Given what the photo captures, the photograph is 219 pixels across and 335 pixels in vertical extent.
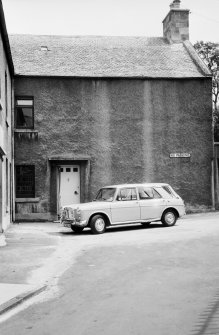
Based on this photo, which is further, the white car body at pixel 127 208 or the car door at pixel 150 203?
the car door at pixel 150 203

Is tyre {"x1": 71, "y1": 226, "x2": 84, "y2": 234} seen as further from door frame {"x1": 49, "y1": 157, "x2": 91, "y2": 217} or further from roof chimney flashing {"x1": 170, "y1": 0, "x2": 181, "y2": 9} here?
roof chimney flashing {"x1": 170, "y1": 0, "x2": 181, "y2": 9}

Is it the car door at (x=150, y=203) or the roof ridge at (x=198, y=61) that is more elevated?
the roof ridge at (x=198, y=61)

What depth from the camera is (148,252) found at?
1114 cm

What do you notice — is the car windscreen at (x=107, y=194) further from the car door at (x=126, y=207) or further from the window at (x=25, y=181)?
the window at (x=25, y=181)

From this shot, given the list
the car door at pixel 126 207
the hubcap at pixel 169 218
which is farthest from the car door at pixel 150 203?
the hubcap at pixel 169 218

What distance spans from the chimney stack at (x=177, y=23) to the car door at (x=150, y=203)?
39.4ft

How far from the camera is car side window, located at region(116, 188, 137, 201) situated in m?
16.3

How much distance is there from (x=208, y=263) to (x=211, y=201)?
13498mm

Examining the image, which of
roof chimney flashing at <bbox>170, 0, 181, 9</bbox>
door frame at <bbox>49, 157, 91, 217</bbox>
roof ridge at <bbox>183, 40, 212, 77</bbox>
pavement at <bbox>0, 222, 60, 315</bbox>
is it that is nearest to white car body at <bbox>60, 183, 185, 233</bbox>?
pavement at <bbox>0, 222, 60, 315</bbox>

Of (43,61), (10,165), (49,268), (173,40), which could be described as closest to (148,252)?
(49,268)

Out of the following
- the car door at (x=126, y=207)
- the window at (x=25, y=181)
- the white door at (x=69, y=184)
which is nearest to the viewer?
the car door at (x=126, y=207)

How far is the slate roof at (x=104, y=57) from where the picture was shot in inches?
886

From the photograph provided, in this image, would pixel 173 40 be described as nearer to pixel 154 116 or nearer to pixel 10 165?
pixel 154 116

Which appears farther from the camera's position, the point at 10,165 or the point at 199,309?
the point at 10,165
